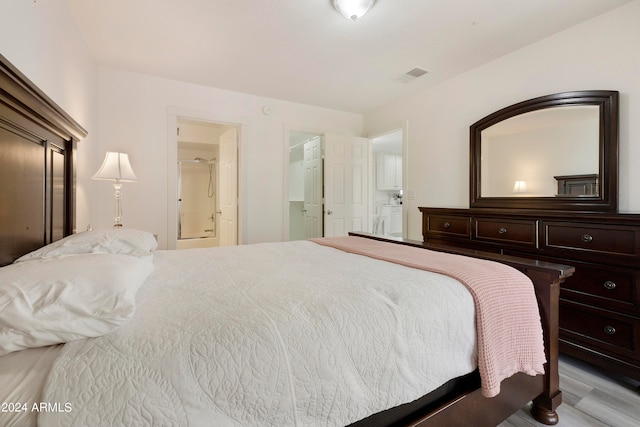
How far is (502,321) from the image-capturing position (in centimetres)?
115

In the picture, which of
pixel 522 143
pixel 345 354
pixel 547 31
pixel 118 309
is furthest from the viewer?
pixel 522 143

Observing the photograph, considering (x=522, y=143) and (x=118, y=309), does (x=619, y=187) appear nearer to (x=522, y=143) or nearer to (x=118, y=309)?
(x=522, y=143)

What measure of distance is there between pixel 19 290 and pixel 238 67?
9.37 ft

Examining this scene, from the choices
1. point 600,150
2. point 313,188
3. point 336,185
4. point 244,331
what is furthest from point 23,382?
point 313,188

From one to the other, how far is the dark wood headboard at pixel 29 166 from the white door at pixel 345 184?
2943 millimetres

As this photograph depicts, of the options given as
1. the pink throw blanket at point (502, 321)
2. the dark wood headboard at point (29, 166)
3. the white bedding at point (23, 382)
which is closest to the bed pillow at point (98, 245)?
the dark wood headboard at point (29, 166)

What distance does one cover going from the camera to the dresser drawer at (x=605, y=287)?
1.72 meters

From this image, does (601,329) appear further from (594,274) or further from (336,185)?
(336,185)

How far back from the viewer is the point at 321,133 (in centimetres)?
433

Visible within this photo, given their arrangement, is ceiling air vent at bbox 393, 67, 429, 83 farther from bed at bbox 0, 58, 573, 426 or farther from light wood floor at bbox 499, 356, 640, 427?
light wood floor at bbox 499, 356, 640, 427

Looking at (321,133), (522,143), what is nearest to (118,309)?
(522,143)

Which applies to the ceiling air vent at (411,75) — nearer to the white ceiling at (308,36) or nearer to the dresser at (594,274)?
the white ceiling at (308,36)

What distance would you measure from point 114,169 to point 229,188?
1.58 metres

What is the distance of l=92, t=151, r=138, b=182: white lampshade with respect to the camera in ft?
8.20
